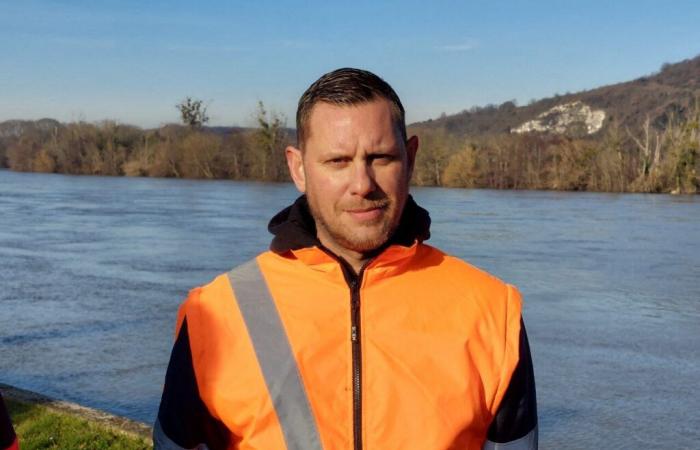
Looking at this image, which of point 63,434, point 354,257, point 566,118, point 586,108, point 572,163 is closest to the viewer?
point 354,257

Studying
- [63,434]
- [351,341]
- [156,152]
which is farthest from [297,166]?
[156,152]

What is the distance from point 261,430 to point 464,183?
61.7 m

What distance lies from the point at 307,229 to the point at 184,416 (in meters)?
0.63

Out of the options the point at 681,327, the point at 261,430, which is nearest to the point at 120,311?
the point at 681,327

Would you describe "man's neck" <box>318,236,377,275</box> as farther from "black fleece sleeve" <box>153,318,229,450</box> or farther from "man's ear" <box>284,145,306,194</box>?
"black fleece sleeve" <box>153,318,229,450</box>

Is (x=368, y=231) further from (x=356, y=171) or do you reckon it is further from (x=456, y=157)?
(x=456, y=157)

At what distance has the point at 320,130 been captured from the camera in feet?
7.76

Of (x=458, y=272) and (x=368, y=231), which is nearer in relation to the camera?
(x=368, y=231)

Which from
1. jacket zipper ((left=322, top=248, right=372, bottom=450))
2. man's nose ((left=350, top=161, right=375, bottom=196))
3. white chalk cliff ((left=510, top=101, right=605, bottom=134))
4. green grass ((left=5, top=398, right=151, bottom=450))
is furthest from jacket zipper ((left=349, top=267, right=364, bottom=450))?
white chalk cliff ((left=510, top=101, right=605, bottom=134))

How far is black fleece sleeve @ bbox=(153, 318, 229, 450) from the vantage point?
7.68 feet

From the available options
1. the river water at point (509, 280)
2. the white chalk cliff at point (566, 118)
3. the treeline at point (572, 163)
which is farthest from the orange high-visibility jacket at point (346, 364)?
the white chalk cliff at point (566, 118)

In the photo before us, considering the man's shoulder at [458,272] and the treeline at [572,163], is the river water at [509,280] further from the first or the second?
the treeline at [572,163]

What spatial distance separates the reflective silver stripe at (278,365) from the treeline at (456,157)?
181ft

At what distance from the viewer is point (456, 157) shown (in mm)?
64438
